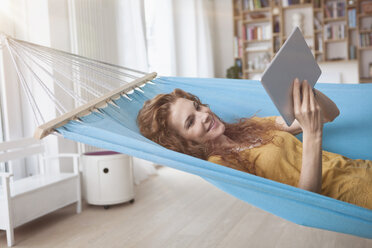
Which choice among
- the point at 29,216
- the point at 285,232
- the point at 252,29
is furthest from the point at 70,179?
the point at 252,29

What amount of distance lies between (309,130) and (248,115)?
673 mm

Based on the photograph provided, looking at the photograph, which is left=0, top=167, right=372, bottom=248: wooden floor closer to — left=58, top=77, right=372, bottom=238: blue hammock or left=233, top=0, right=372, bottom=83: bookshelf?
left=58, top=77, right=372, bottom=238: blue hammock

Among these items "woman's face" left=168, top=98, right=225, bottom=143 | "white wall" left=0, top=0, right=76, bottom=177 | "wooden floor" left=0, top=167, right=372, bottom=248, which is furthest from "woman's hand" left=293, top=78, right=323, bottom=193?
"white wall" left=0, top=0, right=76, bottom=177

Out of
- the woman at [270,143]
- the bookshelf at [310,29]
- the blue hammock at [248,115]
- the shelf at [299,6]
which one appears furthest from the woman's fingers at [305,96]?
the shelf at [299,6]

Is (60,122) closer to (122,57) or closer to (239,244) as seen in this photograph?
(239,244)

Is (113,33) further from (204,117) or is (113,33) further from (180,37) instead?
(204,117)

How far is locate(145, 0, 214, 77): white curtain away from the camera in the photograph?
3873 mm

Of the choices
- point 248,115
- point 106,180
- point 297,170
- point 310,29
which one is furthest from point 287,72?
point 310,29

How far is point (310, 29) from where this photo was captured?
16.2 feet

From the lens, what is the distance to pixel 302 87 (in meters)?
1.12

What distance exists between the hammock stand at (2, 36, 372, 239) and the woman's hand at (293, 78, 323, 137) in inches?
7.1

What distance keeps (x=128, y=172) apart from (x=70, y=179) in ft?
1.25

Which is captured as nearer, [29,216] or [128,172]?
[29,216]

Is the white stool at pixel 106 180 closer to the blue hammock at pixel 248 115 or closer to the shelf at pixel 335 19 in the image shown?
the blue hammock at pixel 248 115
